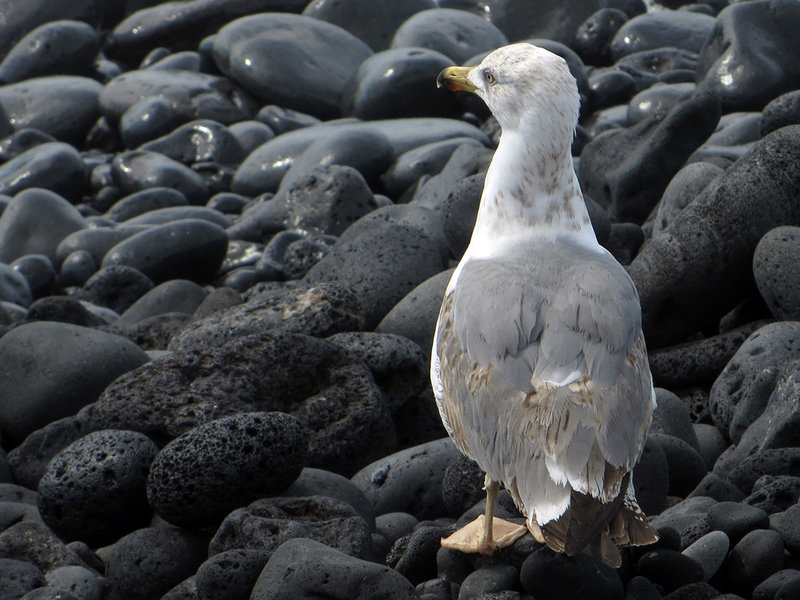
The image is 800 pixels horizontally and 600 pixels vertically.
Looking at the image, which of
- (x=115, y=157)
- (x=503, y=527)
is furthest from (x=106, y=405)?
(x=115, y=157)

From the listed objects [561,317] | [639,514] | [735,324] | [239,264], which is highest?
[561,317]

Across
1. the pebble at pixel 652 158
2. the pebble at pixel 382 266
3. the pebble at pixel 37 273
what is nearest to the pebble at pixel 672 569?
the pebble at pixel 382 266

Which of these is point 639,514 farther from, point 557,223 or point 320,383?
point 320,383

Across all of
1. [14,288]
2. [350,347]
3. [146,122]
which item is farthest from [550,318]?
[146,122]

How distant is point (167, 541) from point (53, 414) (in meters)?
2.11

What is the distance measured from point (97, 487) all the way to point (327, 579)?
6.02ft

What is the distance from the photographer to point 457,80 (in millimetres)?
5926

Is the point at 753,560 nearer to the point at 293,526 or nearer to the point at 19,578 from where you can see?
the point at 293,526

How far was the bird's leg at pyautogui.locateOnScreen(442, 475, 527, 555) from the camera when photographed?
4.71 m

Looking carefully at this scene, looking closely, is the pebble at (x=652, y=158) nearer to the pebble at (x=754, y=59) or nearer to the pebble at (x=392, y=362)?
the pebble at (x=754, y=59)

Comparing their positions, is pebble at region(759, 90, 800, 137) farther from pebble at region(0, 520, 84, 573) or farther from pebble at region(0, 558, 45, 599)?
pebble at region(0, 558, 45, 599)

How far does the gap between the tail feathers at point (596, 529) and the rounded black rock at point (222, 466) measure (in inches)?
70.0

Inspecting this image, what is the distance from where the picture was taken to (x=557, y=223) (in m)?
5.34

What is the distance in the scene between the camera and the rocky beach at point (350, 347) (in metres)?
4.93
